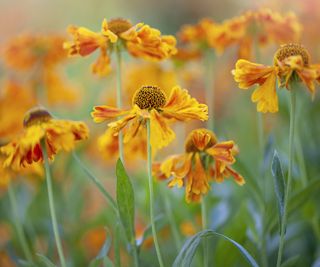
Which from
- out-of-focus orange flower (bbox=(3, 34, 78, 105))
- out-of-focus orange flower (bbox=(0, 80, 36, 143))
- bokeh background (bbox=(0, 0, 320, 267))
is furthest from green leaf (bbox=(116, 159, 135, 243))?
out-of-focus orange flower (bbox=(3, 34, 78, 105))

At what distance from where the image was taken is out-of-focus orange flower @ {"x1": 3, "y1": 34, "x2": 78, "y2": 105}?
139 cm

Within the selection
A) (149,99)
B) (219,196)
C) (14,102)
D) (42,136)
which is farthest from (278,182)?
(14,102)

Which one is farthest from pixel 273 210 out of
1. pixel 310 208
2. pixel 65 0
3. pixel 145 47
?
pixel 65 0

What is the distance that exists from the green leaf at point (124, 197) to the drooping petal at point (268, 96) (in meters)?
0.21

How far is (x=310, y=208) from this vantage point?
109 cm

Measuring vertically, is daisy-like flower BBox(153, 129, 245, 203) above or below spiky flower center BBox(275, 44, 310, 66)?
below

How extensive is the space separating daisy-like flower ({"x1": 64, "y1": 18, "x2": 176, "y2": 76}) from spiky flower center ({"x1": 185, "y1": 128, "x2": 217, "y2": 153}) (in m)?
0.14

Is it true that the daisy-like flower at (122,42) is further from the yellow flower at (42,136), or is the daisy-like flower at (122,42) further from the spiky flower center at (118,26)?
the yellow flower at (42,136)

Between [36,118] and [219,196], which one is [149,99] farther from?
[219,196]

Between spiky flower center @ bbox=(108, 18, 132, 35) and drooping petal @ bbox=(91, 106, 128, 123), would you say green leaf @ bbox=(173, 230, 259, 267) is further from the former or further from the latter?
spiky flower center @ bbox=(108, 18, 132, 35)

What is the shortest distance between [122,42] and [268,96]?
0.28 metres

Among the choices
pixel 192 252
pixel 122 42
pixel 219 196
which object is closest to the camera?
pixel 192 252

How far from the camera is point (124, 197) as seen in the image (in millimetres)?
820

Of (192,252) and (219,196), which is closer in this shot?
(192,252)
